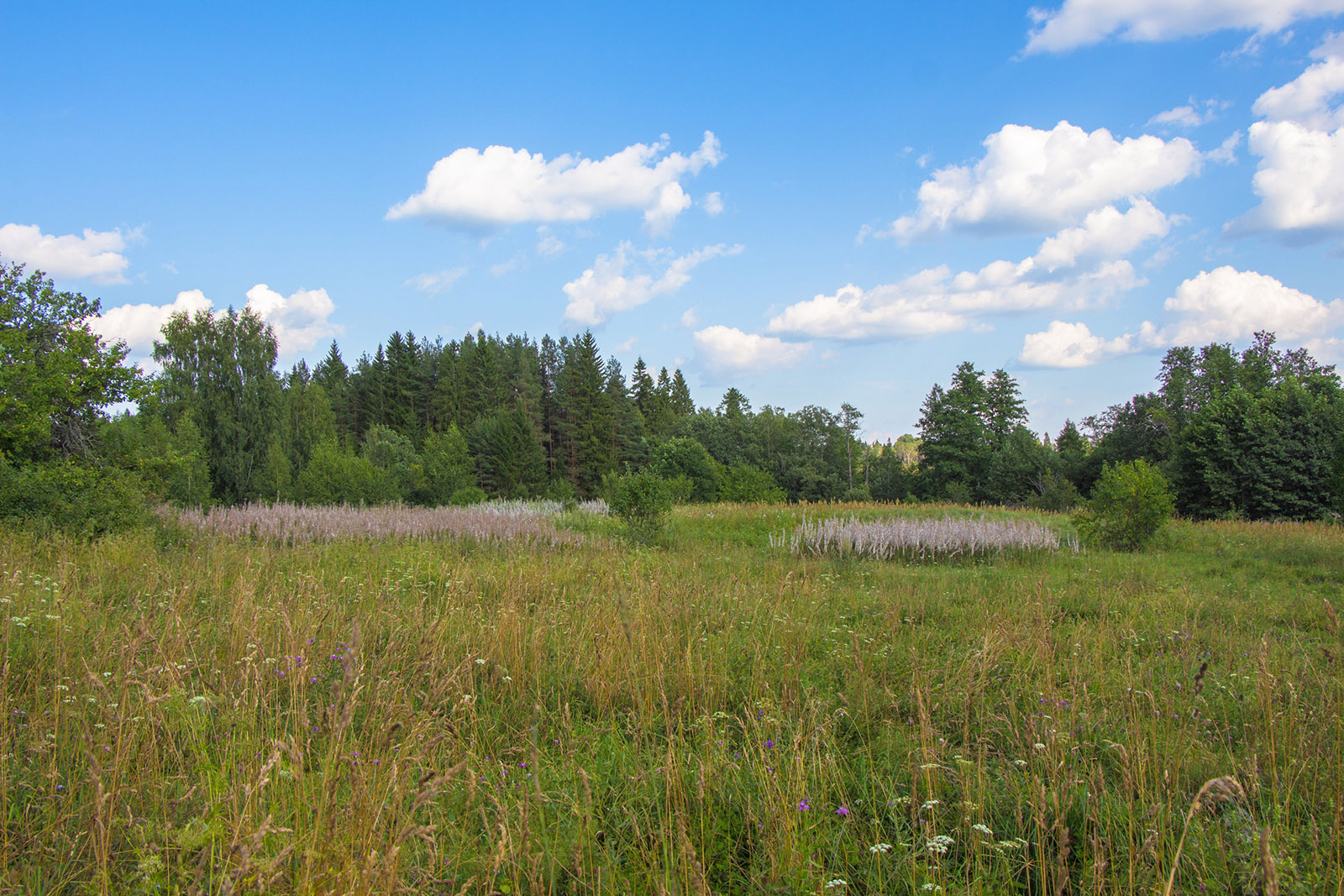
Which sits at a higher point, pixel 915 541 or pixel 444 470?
pixel 444 470

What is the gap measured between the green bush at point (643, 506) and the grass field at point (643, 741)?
607 centimetres

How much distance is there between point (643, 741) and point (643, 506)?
9.87 m

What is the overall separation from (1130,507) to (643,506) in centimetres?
1011

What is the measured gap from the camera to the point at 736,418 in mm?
60688

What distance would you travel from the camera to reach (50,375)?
36.8ft

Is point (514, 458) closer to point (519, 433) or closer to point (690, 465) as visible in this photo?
point (519, 433)

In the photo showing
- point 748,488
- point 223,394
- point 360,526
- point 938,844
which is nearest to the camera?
point 938,844

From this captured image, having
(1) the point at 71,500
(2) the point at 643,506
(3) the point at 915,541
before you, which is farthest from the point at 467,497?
(3) the point at 915,541

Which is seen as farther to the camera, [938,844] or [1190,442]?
[1190,442]

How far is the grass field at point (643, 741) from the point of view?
78.1 inches

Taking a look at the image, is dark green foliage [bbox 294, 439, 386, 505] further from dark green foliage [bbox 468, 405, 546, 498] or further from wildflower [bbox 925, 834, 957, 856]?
wildflower [bbox 925, 834, 957, 856]

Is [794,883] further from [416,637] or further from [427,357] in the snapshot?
[427,357]

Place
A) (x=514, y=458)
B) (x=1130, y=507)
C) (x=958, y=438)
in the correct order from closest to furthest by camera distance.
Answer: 1. (x=1130, y=507)
2. (x=514, y=458)
3. (x=958, y=438)

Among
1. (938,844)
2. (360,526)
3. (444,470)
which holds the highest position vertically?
(444,470)
